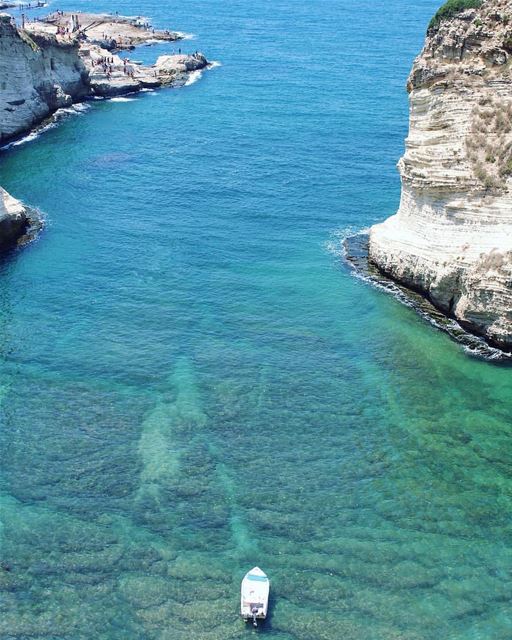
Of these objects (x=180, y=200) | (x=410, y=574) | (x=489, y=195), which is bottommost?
(x=410, y=574)

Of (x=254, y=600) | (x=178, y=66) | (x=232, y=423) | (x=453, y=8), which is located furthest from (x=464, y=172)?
(x=178, y=66)

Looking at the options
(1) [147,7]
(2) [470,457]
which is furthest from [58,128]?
(1) [147,7]

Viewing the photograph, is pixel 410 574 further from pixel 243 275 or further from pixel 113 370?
pixel 243 275

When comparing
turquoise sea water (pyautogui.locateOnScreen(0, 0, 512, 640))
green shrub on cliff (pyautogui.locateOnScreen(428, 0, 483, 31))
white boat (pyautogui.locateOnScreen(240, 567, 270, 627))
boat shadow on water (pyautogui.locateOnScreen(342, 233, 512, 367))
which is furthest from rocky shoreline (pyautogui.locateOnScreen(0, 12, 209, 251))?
white boat (pyautogui.locateOnScreen(240, 567, 270, 627))

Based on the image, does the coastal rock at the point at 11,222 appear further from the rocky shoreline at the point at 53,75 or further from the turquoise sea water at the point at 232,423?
the turquoise sea water at the point at 232,423

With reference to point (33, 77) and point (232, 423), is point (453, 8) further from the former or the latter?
point (33, 77)
